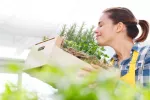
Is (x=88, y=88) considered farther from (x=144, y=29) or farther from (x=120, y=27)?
(x=144, y=29)

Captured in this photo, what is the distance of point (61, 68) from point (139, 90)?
9cm

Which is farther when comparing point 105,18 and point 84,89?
point 105,18

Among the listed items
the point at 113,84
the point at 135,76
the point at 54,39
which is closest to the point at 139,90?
the point at 113,84

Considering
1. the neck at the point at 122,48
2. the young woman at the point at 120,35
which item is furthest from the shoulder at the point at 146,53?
the neck at the point at 122,48

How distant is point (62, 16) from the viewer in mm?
4430

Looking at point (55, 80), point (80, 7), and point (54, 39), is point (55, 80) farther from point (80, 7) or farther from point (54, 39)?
point (80, 7)

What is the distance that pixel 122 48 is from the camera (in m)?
1.81

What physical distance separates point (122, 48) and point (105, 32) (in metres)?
0.13

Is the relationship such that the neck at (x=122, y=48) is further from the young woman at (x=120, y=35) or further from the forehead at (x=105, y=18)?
the forehead at (x=105, y=18)

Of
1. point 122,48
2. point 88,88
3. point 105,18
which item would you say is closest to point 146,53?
point 122,48

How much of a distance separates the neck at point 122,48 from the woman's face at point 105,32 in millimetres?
42

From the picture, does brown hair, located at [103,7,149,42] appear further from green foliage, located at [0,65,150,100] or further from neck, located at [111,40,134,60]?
green foliage, located at [0,65,150,100]

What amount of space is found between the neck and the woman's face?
42mm

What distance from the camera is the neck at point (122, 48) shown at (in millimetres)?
1802
